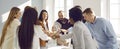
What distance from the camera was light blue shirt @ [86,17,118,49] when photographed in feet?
10.5

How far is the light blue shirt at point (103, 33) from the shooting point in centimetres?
321

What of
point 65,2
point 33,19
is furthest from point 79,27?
point 65,2

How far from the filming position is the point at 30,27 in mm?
2738

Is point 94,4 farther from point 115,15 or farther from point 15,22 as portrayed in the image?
point 15,22

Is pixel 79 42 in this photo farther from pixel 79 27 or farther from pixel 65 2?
pixel 65 2

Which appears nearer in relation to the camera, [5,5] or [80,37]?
[80,37]

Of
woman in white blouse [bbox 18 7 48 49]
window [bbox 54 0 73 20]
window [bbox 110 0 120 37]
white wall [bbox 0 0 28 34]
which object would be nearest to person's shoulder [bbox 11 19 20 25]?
woman in white blouse [bbox 18 7 48 49]

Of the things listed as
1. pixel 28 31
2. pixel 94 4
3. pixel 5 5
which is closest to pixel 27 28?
pixel 28 31

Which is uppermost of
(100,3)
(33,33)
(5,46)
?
(100,3)

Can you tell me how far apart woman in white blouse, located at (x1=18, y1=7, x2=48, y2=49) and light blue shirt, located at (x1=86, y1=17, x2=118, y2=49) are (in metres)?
0.92

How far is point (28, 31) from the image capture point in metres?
2.73

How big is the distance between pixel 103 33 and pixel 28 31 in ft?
3.63

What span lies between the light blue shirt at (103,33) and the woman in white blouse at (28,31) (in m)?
0.92

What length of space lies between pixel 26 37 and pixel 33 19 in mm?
220
